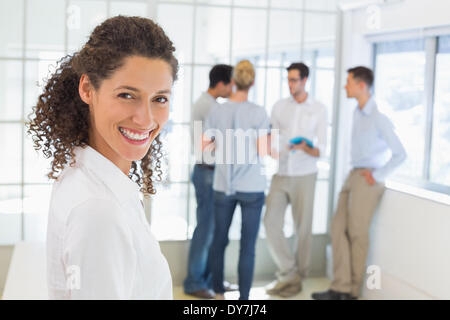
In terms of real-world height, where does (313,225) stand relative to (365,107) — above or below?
below

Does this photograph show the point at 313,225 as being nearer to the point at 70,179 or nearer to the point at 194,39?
the point at 194,39

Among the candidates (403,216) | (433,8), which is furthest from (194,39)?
(403,216)

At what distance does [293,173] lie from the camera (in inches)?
169

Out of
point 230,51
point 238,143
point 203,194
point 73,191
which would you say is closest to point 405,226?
point 238,143

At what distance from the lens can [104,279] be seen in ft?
2.76

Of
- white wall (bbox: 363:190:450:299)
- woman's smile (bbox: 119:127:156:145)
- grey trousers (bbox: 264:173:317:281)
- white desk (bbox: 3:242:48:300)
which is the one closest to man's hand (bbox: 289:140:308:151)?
grey trousers (bbox: 264:173:317:281)

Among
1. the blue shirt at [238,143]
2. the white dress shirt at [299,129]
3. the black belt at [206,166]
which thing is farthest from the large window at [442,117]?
the black belt at [206,166]

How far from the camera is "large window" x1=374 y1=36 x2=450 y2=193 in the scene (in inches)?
149

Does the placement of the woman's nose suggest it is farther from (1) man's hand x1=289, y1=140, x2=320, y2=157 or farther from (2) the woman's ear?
(1) man's hand x1=289, y1=140, x2=320, y2=157

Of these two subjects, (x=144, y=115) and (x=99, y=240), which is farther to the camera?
(x=144, y=115)

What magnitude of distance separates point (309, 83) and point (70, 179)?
389 cm

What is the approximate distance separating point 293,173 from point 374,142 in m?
0.64

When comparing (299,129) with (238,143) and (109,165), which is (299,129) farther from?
(109,165)

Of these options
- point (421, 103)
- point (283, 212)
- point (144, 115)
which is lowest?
point (283, 212)
